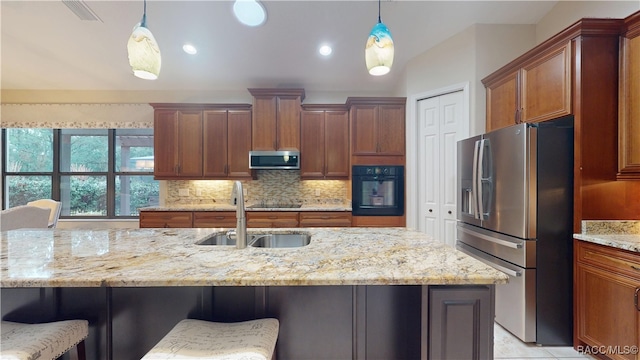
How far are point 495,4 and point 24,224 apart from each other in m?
5.11

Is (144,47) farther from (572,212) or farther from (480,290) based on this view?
(572,212)

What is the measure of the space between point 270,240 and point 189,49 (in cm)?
290

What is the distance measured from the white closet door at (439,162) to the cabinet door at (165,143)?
3.31 m

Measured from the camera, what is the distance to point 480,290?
99 cm

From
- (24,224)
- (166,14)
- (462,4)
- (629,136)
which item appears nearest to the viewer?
(629,136)

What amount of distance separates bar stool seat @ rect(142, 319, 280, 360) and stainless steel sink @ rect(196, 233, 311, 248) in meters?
0.63

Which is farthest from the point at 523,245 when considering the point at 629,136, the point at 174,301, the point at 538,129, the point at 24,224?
the point at 24,224

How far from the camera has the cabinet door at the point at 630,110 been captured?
5.77 ft

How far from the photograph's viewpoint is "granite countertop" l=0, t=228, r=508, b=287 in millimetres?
923

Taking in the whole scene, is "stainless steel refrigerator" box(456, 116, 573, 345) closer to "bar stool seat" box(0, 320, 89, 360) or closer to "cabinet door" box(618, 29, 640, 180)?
"cabinet door" box(618, 29, 640, 180)

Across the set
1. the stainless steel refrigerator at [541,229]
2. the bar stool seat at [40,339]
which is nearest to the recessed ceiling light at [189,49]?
the bar stool seat at [40,339]

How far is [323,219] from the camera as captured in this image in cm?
343

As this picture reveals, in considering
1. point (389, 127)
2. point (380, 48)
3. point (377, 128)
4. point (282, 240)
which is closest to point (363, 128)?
point (377, 128)

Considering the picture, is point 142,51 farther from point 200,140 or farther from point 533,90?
point 533,90
